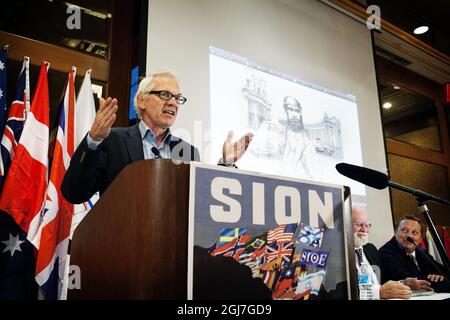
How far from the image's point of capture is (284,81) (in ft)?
9.78

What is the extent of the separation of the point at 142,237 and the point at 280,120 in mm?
2330

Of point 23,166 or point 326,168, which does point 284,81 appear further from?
point 23,166

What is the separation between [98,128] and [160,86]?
0.56m

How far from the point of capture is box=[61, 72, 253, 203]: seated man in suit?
106 centimetres

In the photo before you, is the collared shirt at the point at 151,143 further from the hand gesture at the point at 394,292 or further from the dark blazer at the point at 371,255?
the dark blazer at the point at 371,255

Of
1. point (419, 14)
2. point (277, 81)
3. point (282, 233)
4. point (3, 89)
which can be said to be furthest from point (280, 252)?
point (419, 14)

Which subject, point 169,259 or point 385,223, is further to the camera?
point 385,223

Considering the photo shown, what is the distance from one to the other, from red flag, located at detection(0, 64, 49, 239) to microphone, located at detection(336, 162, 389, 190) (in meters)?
1.57

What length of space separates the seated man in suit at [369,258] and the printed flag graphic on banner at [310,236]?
1.05 meters

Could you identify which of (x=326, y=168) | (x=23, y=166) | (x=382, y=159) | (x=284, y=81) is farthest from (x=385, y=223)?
(x=23, y=166)

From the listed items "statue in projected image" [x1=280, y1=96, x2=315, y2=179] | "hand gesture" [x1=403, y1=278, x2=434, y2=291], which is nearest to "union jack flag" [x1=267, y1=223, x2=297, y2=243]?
"hand gesture" [x1=403, y1=278, x2=434, y2=291]

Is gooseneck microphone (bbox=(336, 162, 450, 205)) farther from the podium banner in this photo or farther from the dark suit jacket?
the dark suit jacket

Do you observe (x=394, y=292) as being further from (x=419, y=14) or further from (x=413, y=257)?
(x=419, y=14)

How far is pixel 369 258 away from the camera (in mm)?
2668
